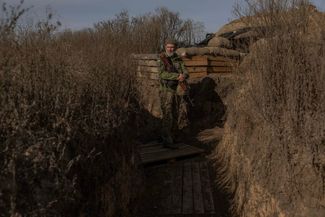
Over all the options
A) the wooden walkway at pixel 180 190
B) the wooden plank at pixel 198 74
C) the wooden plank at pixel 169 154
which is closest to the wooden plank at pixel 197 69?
the wooden plank at pixel 198 74

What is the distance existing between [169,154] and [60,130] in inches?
166

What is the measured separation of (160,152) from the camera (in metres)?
8.18

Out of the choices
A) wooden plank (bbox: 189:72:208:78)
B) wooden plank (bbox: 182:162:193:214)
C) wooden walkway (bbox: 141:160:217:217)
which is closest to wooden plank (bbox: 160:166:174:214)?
wooden walkway (bbox: 141:160:217:217)

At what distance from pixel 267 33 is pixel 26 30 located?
3.10 metres

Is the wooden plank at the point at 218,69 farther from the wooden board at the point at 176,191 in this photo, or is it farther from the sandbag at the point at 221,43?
the wooden board at the point at 176,191

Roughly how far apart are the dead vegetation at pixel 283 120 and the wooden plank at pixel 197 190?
0.45m

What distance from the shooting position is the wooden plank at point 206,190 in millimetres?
6145

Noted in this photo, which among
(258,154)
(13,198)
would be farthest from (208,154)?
(13,198)

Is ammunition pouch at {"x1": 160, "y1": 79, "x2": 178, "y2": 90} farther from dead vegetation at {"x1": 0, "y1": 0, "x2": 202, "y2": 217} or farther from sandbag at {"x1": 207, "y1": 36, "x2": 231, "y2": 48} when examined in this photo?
sandbag at {"x1": 207, "y1": 36, "x2": 231, "y2": 48}

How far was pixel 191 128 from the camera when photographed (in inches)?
414

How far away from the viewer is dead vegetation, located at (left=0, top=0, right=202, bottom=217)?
3.14 meters

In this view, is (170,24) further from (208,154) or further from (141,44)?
(208,154)

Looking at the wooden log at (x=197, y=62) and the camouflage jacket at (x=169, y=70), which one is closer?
the camouflage jacket at (x=169, y=70)

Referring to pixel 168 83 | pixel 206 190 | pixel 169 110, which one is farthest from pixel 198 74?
pixel 206 190
